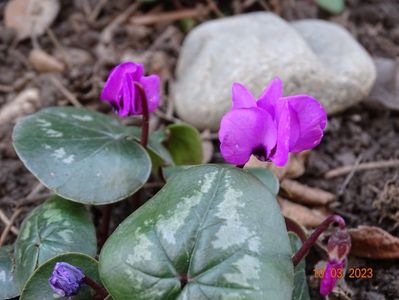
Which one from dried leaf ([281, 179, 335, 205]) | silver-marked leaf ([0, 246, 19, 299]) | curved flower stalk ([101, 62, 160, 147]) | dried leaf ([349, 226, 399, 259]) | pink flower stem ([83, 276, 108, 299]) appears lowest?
dried leaf ([281, 179, 335, 205])

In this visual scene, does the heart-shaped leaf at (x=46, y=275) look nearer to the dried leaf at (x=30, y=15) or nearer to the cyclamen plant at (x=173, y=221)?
the cyclamen plant at (x=173, y=221)

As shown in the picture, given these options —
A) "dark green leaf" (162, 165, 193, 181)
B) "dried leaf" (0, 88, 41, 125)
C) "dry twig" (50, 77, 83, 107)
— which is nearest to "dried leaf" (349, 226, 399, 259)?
"dark green leaf" (162, 165, 193, 181)

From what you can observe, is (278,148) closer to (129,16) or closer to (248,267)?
(248,267)

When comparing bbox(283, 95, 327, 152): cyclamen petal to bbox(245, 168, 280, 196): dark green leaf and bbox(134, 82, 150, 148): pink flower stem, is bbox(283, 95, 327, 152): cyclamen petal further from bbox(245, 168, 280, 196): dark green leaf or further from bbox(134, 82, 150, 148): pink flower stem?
bbox(134, 82, 150, 148): pink flower stem

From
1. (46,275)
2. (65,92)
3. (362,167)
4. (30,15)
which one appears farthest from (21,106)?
(362,167)

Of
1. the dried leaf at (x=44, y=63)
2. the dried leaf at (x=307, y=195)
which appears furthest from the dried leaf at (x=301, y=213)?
the dried leaf at (x=44, y=63)

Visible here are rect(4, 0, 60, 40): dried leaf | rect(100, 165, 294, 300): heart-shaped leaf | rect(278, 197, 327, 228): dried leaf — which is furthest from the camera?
rect(4, 0, 60, 40): dried leaf
